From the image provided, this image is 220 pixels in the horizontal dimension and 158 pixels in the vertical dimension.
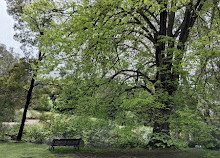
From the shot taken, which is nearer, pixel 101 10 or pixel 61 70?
pixel 101 10

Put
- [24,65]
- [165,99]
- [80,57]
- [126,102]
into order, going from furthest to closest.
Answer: [24,65] < [80,57] < [165,99] < [126,102]

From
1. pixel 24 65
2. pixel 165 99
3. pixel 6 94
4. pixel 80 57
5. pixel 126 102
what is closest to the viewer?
pixel 126 102

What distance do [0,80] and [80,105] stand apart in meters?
7.04

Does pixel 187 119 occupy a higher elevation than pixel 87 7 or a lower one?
lower

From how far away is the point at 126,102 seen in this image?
6289 mm

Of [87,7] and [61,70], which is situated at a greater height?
[87,7]

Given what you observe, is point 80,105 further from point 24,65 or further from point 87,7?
point 24,65

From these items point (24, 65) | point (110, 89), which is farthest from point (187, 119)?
point (24, 65)

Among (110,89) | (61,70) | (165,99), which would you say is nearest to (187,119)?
(165,99)

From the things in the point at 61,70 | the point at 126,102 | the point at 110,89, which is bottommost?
the point at 126,102

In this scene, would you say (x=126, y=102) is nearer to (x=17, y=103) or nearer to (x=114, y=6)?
(x=114, y=6)

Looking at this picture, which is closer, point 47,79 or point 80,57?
point 80,57

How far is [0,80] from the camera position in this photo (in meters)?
11.7

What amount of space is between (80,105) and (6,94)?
650cm
